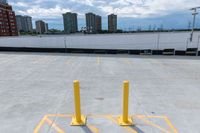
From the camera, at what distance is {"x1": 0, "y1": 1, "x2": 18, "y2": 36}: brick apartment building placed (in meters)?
68.2

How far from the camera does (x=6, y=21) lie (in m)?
71.4

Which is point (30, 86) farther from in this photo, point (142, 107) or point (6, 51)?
point (6, 51)

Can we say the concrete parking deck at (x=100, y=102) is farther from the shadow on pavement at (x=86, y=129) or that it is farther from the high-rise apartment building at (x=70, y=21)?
the high-rise apartment building at (x=70, y=21)

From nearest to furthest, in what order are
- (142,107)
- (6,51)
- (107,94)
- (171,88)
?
(142,107) → (107,94) → (171,88) → (6,51)

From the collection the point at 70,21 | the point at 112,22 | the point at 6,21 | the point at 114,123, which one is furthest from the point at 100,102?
the point at 6,21

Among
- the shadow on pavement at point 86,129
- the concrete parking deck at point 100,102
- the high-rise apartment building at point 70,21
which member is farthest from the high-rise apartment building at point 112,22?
the shadow on pavement at point 86,129

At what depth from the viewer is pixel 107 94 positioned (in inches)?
222

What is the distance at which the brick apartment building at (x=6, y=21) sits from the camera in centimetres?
6819

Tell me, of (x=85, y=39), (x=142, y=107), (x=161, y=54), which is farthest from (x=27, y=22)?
(x=142, y=107)

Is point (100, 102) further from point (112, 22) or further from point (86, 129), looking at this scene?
point (112, 22)

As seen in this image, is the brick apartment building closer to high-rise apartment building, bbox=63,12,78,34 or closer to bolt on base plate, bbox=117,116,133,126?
high-rise apartment building, bbox=63,12,78,34

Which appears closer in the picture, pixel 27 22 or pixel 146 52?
pixel 146 52

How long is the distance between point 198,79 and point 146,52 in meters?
7.78

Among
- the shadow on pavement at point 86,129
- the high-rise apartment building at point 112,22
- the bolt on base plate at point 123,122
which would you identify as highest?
the high-rise apartment building at point 112,22
